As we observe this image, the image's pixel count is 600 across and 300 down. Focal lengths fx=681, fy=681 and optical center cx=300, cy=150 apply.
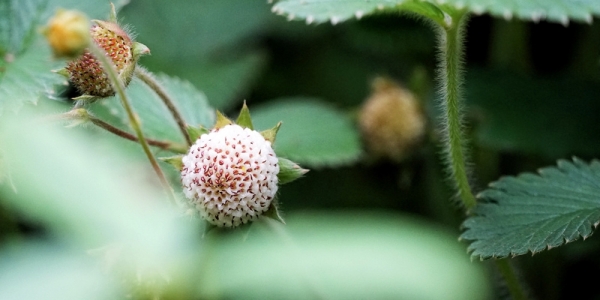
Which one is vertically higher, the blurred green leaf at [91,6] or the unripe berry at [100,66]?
the blurred green leaf at [91,6]

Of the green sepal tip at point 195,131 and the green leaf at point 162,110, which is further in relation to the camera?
the green leaf at point 162,110

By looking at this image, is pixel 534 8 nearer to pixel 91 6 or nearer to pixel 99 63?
pixel 99 63

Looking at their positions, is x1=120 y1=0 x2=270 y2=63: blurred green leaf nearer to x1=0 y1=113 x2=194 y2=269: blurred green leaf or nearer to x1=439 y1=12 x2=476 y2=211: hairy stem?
x1=439 y1=12 x2=476 y2=211: hairy stem

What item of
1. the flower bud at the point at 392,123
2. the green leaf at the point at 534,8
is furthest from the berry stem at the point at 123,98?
the flower bud at the point at 392,123

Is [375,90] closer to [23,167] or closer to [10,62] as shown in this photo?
[10,62]

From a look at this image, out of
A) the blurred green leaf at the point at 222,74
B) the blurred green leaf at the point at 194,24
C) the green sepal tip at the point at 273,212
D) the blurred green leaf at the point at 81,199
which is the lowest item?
the green sepal tip at the point at 273,212

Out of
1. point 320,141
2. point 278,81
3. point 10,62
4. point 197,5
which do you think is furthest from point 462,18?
point 197,5

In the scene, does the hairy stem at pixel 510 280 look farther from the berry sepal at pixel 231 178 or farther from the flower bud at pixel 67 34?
the flower bud at pixel 67 34

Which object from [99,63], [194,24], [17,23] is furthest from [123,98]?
[194,24]
